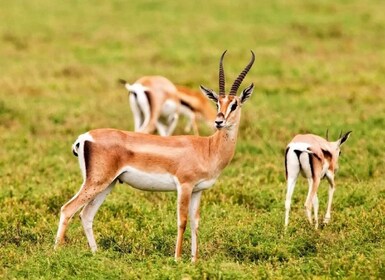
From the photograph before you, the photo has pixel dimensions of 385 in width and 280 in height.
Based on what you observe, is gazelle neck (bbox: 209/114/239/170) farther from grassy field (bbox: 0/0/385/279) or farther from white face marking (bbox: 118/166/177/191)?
grassy field (bbox: 0/0/385/279)

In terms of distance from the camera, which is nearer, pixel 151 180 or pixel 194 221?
pixel 151 180

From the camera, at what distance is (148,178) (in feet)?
23.0

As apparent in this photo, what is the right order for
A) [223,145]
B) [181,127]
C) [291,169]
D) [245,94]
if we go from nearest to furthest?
1. [223,145]
2. [245,94]
3. [291,169]
4. [181,127]

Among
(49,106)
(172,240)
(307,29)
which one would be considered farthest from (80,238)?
(307,29)

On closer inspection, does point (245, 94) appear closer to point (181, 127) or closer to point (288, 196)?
point (288, 196)

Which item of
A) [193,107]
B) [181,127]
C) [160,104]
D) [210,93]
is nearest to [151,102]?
[160,104]

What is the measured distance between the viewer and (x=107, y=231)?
7559 mm

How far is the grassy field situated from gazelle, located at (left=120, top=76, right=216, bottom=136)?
608mm

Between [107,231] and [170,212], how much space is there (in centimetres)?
88

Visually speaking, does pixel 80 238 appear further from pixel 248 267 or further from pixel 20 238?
pixel 248 267

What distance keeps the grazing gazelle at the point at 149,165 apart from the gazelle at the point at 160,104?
4.33 meters

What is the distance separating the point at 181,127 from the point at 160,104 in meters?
1.23

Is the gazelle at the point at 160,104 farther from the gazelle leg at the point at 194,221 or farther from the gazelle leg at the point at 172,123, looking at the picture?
the gazelle leg at the point at 194,221

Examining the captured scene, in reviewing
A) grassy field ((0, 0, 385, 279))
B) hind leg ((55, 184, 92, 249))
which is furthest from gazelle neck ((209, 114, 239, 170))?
hind leg ((55, 184, 92, 249))
